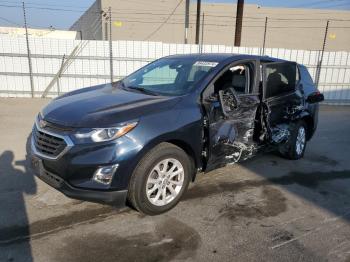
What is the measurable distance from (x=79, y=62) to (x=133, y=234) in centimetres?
901

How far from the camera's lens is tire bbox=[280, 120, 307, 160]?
18.1ft

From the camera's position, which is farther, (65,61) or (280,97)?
(65,61)

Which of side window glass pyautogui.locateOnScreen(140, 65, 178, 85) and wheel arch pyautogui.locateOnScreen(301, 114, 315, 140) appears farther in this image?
wheel arch pyautogui.locateOnScreen(301, 114, 315, 140)

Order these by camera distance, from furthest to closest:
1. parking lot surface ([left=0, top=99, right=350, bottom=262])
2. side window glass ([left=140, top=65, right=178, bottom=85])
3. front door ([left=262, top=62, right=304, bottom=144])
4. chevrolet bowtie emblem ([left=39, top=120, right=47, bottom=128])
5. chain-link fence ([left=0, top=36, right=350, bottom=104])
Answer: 1. chain-link fence ([left=0, top=36, right=350, bottom=104])
2. front door ([left=262, top=62, right=304, bottom=144])
3. side window glass ([left=140, top=65, right=178, bottom=85])
4. chevrolet bowtie emblem ([left=39, top=120, right=47, bottom=128])
5. parking lot surface ([left=0, top=99, right=350, bottom=262])

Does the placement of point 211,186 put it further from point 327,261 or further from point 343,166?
point 343,166

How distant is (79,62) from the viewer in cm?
1130

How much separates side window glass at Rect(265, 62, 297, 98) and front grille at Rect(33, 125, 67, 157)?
2.96 m

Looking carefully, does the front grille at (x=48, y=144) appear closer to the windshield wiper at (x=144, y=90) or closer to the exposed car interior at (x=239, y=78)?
the windshield wiper at (x=144, y=90)

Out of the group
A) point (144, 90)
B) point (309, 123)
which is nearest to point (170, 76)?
point (144, 90)

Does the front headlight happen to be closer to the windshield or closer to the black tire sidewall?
the windshield

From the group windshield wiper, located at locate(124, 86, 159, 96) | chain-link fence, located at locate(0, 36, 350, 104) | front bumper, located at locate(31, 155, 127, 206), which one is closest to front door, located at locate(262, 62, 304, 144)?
windshield wiper, located at locate(124, 86, 159, 96)

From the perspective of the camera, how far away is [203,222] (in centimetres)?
364

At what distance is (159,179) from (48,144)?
1190mm

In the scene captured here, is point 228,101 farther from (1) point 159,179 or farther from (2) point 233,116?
(1) point 159,179
